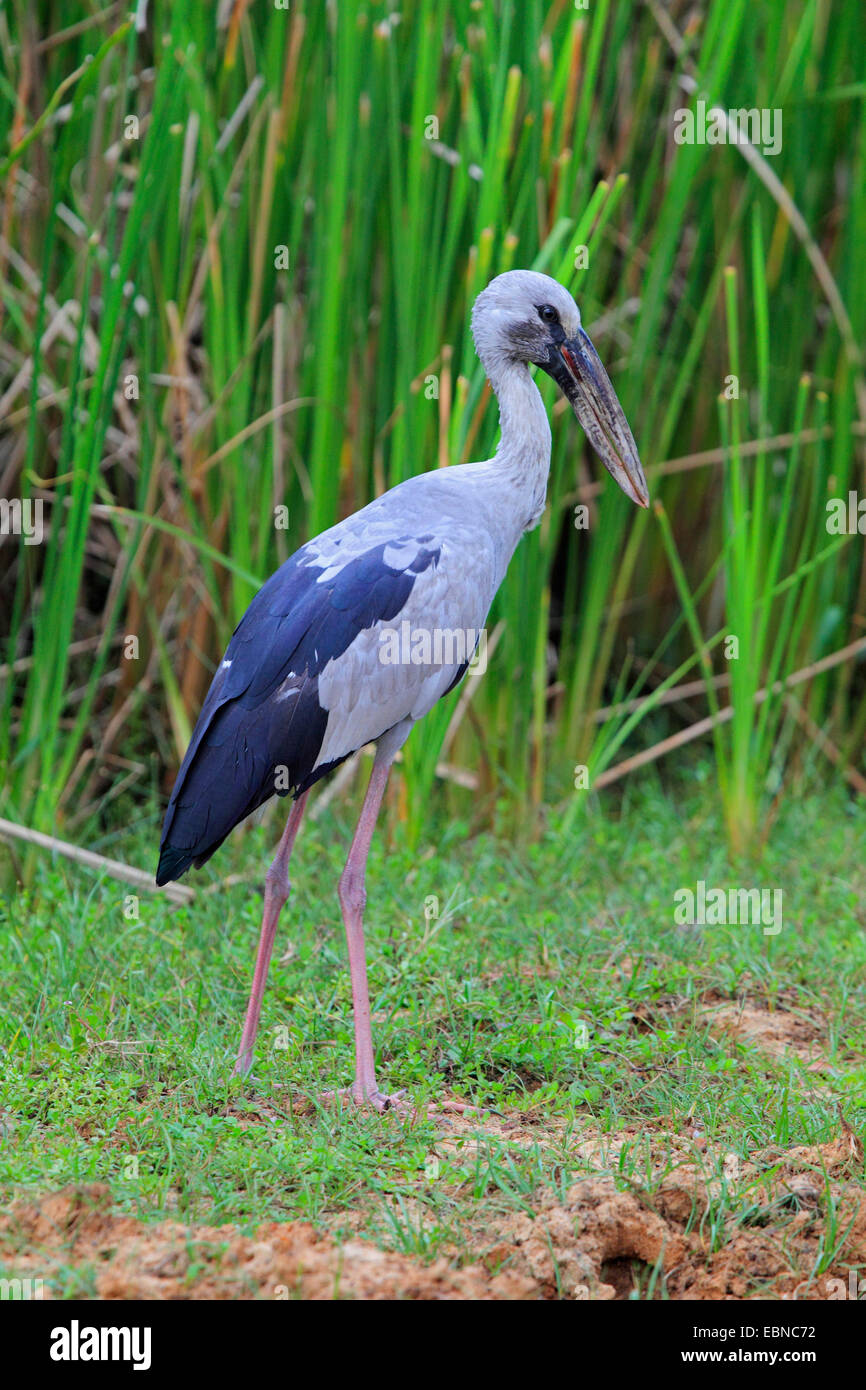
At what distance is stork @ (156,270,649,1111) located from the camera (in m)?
3.53

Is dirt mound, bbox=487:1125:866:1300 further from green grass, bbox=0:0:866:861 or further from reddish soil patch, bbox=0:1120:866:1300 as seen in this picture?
green grass, bbox=0:0:866:861

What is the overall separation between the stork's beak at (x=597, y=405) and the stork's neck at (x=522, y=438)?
0.10 metres

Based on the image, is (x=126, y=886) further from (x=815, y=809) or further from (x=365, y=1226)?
(x=815, y=809)

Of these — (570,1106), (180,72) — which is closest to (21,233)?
(180,72)

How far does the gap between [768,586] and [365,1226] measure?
297 cm

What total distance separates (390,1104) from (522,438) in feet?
5.66

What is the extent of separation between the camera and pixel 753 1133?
3.27 m

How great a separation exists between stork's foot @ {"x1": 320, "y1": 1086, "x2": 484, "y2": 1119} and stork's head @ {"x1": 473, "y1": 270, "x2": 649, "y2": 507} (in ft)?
5.53

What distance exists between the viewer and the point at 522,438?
3.92 metres
